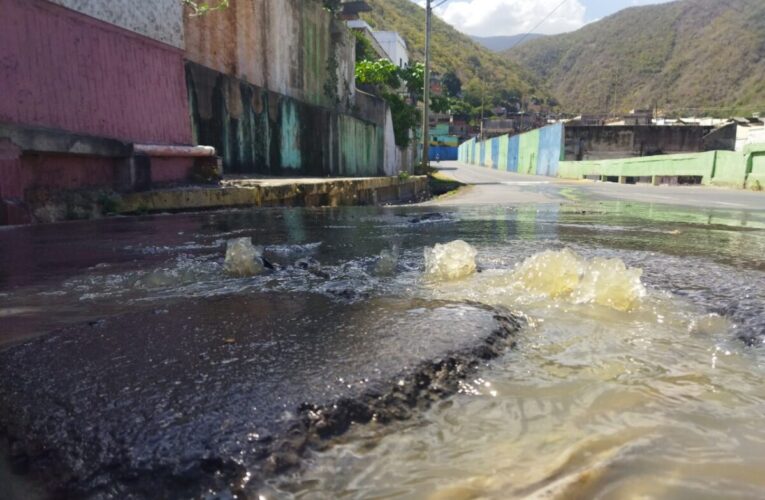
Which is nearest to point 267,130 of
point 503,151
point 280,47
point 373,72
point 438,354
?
point 280,47

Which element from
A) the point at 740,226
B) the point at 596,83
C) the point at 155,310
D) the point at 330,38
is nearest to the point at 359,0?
the point at 330,38

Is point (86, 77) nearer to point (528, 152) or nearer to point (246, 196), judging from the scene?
point (246, 196)

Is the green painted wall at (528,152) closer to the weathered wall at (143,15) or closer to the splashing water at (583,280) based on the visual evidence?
the weathered wall at (143,15)

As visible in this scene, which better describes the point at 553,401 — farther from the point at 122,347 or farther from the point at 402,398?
the point at 122,347

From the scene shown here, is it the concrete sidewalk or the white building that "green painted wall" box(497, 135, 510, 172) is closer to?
the white building

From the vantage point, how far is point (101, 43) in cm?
621

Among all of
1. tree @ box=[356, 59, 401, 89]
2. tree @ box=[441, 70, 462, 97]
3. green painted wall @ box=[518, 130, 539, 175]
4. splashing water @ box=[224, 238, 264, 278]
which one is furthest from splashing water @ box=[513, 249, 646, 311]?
tree @ box=[441, 70, 462, 97]

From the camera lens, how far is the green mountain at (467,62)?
297 feet

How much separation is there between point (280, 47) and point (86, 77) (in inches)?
276

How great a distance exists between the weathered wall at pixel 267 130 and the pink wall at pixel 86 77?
1.18 m

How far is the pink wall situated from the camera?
509cm

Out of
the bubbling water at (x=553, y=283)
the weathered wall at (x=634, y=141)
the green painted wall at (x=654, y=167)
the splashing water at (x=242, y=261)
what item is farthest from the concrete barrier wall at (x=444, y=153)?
the bubbling water at (x=553, y=283)

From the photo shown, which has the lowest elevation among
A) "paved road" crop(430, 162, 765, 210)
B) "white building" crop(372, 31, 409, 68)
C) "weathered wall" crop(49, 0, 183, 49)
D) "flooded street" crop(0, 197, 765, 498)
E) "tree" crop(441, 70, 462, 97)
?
"paved road" crop(430, 162, 765, 210)

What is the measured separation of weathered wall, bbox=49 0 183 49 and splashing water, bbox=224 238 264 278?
432 cm
